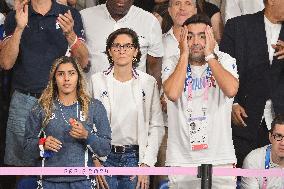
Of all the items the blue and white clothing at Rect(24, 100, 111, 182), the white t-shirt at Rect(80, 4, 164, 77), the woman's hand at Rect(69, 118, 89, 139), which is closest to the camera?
the woman's hand at Rect(69, 118, 89, 139)

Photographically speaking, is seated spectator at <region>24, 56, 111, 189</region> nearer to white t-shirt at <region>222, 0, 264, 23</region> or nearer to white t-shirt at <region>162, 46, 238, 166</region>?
white t-shirt at <region>162, 46, 238, 166</region>

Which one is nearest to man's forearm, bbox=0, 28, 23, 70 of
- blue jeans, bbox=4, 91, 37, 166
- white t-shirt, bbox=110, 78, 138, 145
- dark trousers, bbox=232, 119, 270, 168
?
blue jeans, bbox=4, 91, 37, 166

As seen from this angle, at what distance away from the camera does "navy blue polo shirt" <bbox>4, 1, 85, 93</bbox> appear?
219 inches

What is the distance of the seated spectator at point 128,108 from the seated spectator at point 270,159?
73 centimetres

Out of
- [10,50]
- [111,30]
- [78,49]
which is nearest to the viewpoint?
[10,50]

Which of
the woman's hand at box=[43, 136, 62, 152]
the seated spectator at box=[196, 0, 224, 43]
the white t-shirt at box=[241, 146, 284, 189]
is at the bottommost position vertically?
the white t-shirt at box=[241, 146, 284, 189]

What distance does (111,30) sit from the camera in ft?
19.6

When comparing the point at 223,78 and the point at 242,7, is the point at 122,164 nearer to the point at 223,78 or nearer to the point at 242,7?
the point at 223,78

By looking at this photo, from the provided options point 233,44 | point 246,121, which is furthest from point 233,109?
point 233,44

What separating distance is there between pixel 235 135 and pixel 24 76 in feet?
5.95

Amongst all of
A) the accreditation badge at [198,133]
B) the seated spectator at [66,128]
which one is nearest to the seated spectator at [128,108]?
the seated spectator at [66,128]

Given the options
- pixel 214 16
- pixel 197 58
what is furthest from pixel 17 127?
pixel 214 16

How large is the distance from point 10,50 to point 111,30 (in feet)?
3.16

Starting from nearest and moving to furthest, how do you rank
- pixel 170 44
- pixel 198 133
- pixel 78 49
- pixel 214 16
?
pixel 198 133, pixel 78 49, pixel 170 44, pixel 214 16
